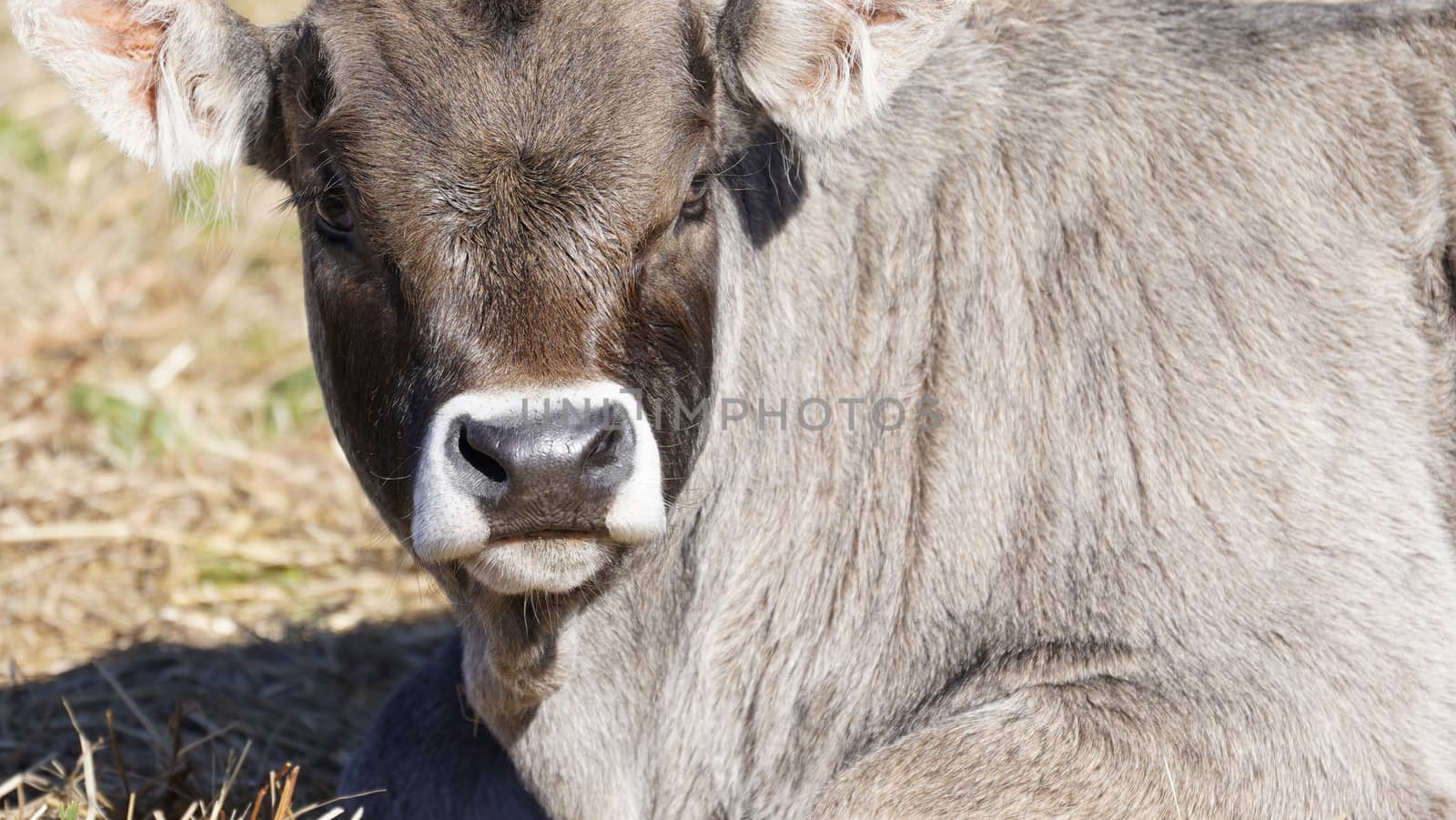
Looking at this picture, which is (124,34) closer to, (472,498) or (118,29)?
(118,29)

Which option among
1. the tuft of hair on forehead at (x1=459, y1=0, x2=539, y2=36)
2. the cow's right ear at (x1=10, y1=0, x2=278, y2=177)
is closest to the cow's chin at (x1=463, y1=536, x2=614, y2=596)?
the tuft of hair on forehead at (x1=459, y1=0, x2=539, y2=36)

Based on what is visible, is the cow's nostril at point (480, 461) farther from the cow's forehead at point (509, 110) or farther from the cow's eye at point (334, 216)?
the cow's eye at point (334, 216)

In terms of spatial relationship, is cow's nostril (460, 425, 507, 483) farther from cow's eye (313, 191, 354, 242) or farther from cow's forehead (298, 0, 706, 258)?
cow's eye (313, 191, 354, 242)

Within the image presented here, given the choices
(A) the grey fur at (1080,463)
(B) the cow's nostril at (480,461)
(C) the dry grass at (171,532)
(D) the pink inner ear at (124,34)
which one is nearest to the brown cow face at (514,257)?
(B) the cow's nostril at (480,461)

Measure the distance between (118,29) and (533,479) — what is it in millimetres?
1849

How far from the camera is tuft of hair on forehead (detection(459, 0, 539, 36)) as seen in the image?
3.84m

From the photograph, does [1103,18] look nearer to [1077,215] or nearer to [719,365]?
[1077,215]

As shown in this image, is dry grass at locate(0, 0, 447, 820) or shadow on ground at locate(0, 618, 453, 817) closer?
shadow on ground at locate(0, 618, 453, 817)

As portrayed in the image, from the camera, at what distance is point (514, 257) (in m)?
3.70

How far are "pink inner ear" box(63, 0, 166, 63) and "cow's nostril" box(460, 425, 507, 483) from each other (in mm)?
1548

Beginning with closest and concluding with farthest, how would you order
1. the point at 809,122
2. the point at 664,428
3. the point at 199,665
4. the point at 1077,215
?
the point at 664,428
the point at 809,122
the point at 1077,215
the point at 199,665

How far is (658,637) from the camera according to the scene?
15.3ft

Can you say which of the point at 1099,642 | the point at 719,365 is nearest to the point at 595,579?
the point at 719,365

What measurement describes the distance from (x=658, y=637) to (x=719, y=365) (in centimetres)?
84
